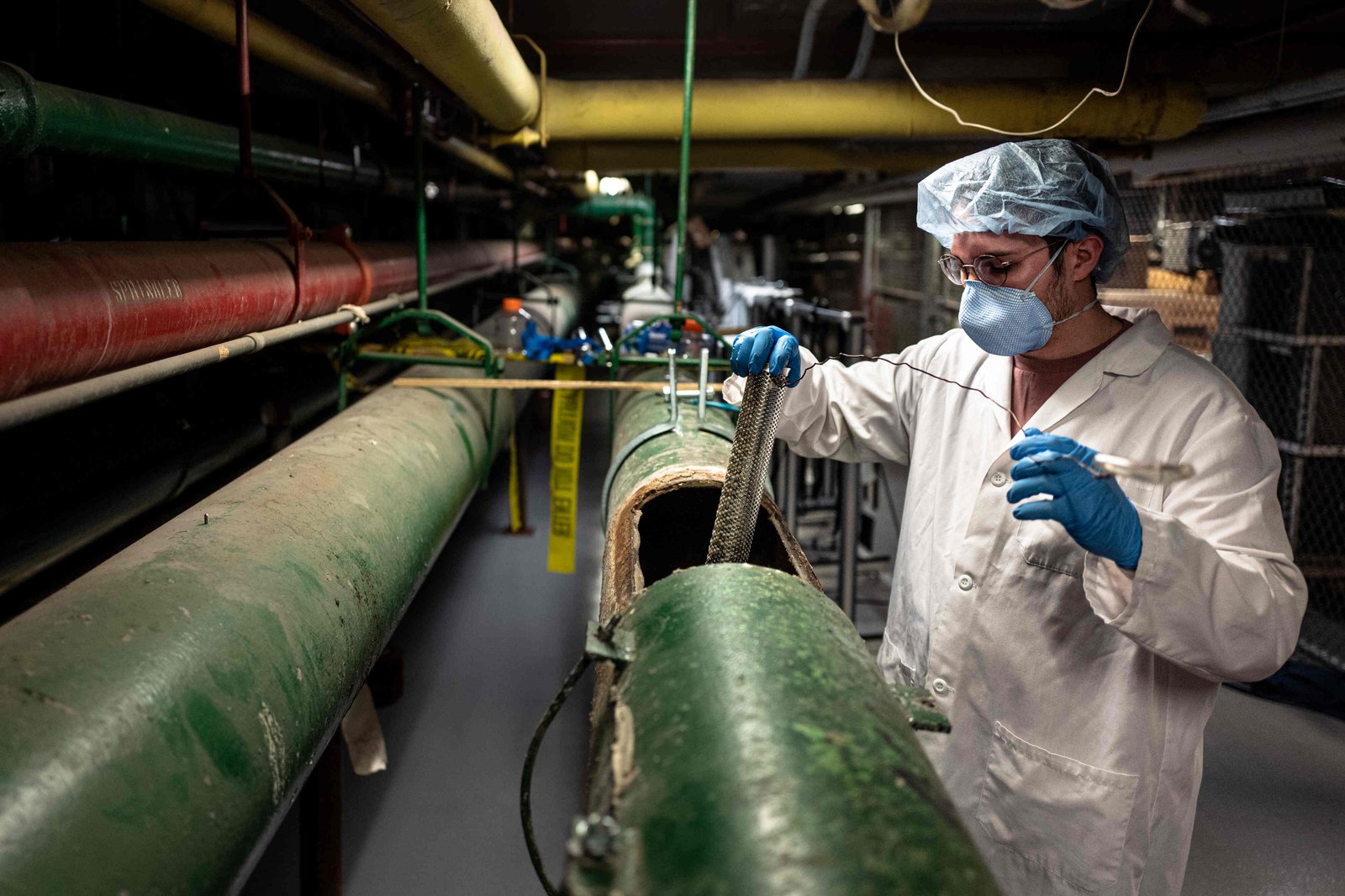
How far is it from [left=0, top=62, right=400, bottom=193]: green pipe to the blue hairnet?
138 cm

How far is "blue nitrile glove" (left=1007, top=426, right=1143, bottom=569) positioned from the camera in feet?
3.15

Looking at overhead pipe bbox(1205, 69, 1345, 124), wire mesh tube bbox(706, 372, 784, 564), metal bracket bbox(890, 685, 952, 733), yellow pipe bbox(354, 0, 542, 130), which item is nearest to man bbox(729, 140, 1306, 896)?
wire mesh tube bbox(706, 372, 784, 564)

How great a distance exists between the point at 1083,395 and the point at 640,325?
113cm

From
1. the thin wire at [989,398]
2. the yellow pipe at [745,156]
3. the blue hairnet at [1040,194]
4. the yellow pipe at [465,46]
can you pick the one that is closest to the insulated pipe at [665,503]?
the thin wire at [989,398]

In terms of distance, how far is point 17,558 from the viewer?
1.67m

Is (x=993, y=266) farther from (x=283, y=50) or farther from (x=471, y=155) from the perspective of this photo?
(x=471, y=155)

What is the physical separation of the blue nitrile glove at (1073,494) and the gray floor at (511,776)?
4.88ft

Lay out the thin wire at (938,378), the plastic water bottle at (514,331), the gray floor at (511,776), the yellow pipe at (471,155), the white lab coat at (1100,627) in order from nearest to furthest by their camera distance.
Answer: the white lab coat at (1100,627)
the thin wire at (938,378)
the gray floor at (511,776)
the yellow pipe at (471,155)
the plastic water bottle at (514,331)

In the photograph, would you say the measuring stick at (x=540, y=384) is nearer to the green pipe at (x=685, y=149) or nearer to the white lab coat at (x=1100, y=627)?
the green pipe at (x=685, y=149)

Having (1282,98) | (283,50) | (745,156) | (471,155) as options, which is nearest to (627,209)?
(745,156)

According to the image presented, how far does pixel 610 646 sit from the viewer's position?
0.84 metres

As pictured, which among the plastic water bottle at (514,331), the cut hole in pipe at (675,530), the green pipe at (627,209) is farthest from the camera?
the green pipe at (627,209)

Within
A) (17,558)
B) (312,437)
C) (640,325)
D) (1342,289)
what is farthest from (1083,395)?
(1342,289)

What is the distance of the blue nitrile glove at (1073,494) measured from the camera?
96cm
